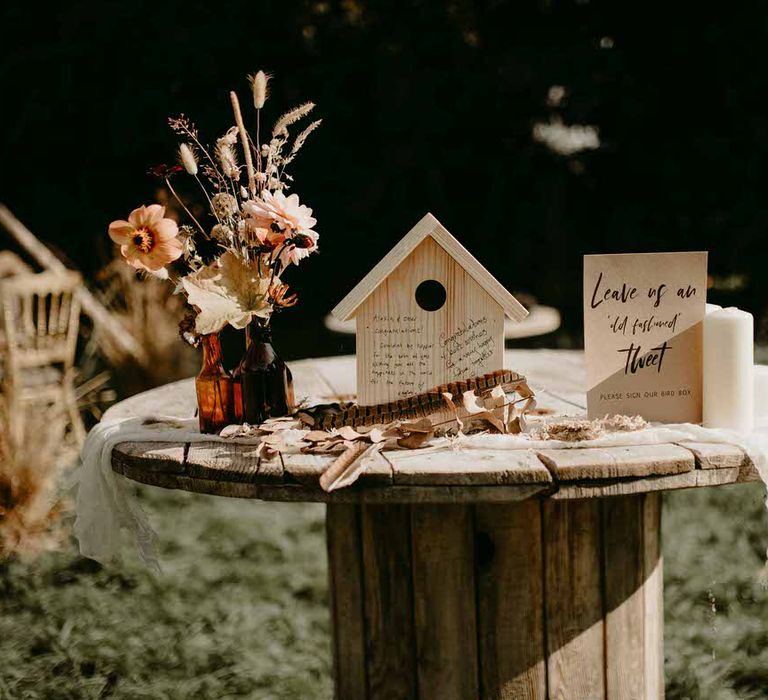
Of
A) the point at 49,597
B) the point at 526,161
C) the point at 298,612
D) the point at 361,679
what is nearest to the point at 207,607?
the point at 298,612

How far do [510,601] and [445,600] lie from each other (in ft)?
0.38

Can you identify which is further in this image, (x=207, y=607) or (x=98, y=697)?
(x=207, y=607)

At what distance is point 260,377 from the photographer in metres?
1.68

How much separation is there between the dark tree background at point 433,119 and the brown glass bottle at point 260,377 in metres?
5.34

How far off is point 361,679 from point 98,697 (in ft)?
3.80

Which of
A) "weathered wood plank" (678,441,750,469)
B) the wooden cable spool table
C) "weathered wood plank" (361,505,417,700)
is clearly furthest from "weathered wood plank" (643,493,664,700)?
"weathered wood plank" (361,505,417,700)

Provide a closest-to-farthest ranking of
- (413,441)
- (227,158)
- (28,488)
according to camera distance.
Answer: (413,441) < (227,158) < (28,488)

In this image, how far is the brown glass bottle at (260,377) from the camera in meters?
1.66

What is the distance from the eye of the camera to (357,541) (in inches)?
67.4

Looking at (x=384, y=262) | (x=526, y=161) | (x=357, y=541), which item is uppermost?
(x=526, y=161)

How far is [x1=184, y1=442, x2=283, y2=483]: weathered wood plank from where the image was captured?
4.41 ft

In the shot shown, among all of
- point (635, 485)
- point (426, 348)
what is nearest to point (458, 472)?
point (635, 485)

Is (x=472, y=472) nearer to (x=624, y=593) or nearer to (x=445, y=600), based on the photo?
(x=445, y=600)

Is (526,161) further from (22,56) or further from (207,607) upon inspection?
(207,607)
